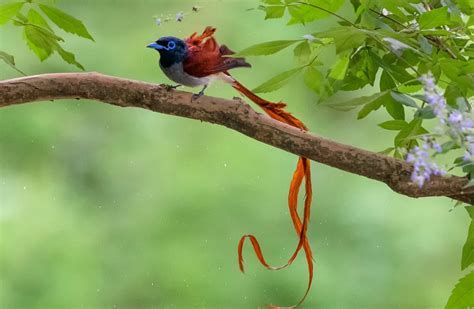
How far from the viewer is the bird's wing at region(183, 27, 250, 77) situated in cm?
71

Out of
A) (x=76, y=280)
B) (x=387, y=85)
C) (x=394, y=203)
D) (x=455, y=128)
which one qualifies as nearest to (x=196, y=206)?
(x=76, y=280)

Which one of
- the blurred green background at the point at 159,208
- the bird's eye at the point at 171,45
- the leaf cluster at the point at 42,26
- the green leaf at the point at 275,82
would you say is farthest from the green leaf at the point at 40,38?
the blurred green background at the point at 159,208

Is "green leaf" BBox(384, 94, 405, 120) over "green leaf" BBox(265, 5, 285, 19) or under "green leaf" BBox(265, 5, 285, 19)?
under

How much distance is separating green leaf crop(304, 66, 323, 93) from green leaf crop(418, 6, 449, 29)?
128 millimetres

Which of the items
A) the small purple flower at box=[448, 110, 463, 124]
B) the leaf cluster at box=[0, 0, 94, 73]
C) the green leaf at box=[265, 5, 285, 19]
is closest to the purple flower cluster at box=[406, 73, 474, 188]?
the small purple flower at box=[448, 110, 463, 124]

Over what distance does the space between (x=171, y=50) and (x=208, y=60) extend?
0.04 metres

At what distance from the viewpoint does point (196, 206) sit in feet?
4.05

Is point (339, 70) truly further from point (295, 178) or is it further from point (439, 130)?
point (439, 130)

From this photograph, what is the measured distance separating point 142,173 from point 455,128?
2.80ft

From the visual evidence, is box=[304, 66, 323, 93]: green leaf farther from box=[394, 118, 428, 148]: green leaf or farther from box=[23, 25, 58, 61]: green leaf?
box=[23, 25, 58, 61]: green leaf

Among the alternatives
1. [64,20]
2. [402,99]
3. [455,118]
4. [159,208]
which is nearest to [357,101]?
[402,99]

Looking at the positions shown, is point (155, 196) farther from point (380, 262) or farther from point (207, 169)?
point (380, 262)

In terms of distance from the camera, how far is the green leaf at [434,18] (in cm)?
57

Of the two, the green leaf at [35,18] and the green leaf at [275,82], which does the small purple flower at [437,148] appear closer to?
the green leaf at [275,82]
